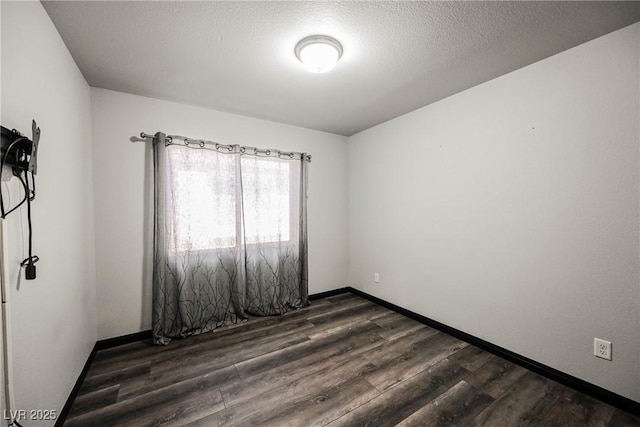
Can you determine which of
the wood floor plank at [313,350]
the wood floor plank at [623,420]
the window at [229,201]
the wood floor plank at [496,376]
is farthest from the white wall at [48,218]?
the wood floor plank at [623,420]

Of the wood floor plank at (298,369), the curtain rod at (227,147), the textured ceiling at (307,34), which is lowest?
the wood floor plank at (298,369)

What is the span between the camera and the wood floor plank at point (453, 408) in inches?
57.5

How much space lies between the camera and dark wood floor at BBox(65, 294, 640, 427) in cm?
149

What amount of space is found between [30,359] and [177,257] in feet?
4.46

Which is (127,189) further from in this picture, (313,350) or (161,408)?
(313,350)

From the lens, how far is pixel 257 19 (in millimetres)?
1425

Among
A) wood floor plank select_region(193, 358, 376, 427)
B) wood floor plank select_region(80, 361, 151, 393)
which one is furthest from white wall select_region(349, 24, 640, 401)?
wood floor plank select_region(80, 361, 151, 393)

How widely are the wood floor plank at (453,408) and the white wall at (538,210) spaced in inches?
26.4

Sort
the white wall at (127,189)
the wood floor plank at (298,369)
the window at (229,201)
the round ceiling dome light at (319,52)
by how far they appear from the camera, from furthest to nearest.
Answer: the window at (229,201) < the white wall at (127,189) < the wood floor plank at (298,369) < the round ceiling dome light at (319,52)

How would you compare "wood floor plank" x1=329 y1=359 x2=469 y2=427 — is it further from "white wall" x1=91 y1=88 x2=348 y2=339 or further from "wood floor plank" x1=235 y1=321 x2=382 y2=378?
"white wall" x1=91 y1=88 x2=348 y2=339

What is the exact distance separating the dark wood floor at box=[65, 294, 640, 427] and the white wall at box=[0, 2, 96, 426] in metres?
0.33

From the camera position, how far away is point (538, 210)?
188 cm

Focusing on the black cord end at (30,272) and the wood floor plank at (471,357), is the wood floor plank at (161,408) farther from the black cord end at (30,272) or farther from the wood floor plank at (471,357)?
the wood floor plank at (471,357)

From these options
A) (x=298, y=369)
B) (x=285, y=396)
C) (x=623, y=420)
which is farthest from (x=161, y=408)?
(x=623, y=420)
